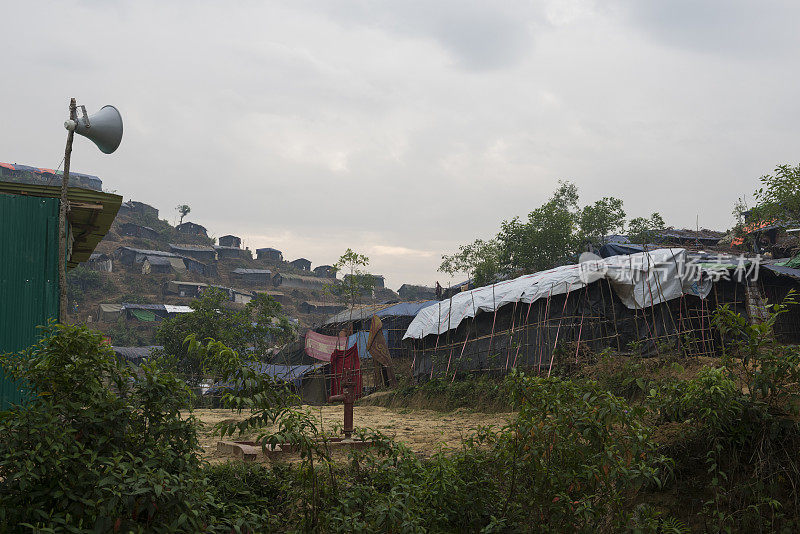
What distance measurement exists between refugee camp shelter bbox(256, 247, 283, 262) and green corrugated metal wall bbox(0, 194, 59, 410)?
49.5m

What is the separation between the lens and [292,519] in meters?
4.20

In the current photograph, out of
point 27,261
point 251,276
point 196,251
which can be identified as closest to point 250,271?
point 251,276

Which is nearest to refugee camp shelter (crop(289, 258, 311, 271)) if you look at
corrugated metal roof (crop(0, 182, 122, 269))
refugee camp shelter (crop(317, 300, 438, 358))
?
refugee camp shelter (crop(317, 300, 438, 358))

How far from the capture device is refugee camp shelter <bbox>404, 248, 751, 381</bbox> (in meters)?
11.5

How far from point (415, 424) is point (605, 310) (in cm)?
470

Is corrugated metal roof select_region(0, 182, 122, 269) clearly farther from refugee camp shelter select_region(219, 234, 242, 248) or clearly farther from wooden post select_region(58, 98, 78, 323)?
refugee camp shelter select_region(219, 234, 242, 248)

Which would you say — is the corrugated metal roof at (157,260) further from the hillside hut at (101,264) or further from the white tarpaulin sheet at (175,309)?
the white tarpaulin sheet at (175,309)

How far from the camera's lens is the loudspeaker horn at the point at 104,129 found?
6363 mm

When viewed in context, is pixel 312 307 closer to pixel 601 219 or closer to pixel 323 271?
pixel 323 271

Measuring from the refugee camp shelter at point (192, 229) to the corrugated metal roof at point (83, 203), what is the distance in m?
49.0

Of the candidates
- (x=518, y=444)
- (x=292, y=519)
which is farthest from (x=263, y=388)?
(x=518, y=444)

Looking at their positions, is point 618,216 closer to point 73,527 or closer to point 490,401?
point 490,401

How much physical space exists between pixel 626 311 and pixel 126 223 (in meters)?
45.1

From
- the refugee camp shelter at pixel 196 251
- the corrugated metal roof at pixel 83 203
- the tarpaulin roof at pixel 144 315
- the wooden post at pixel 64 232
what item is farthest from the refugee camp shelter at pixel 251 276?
the wooden post at pixel 64 232
